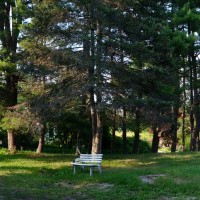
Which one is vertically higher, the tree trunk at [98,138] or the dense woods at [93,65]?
the dense woods at [93,65]

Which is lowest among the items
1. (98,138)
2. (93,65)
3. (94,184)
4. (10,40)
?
(94,184)

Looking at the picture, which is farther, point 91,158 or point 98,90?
point 98,90

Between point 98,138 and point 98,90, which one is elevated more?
point 98,90

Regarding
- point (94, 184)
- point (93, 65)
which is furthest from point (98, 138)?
point (94, 184)

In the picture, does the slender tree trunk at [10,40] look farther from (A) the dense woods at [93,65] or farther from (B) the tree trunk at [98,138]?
(B) the tree trunk at [98,138]

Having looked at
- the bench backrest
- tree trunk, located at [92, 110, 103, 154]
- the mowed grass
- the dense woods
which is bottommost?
the mowed grass

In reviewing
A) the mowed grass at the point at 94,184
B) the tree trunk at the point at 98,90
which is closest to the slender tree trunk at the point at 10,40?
the tree trunk at the point at 98,90

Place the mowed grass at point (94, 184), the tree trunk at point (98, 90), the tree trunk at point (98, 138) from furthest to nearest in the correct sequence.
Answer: the tree trunk at point (98, 138) → the tree trunk at point (98, 90) → the mowed grass at point (94, 184)

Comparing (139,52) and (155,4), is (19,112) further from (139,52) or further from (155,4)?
(155,4)

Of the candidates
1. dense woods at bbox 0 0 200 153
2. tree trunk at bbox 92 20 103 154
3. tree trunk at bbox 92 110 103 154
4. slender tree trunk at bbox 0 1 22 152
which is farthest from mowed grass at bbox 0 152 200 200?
slender tree trunk at bbox 0 1 22 152

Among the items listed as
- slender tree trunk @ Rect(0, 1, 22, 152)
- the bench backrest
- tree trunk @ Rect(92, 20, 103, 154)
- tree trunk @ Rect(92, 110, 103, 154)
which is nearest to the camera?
the bench backrest

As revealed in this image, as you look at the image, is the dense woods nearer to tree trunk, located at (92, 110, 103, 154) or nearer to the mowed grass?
tree trunk, located at (92, 110, 103, 154)

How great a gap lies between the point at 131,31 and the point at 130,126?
4.80 metres

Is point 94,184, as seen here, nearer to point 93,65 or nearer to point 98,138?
point 98,138
